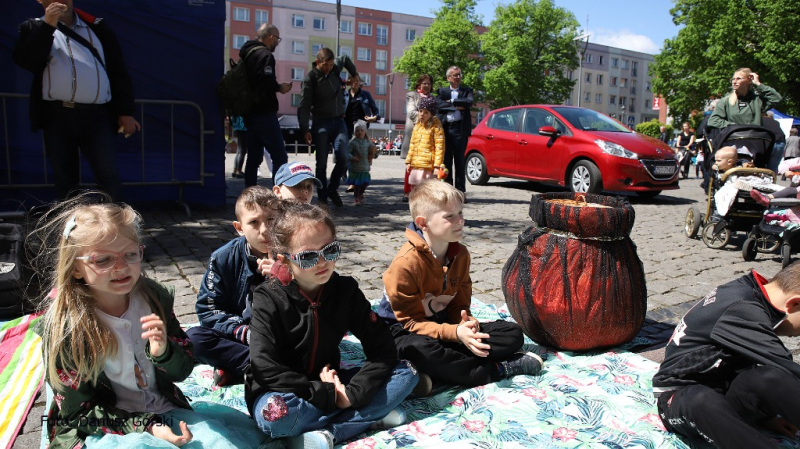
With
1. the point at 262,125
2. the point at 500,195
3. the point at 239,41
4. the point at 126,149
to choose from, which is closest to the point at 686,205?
the point at 500,195

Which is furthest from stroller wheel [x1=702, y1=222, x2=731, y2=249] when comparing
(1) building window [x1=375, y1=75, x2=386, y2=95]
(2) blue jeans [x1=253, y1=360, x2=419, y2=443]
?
(1) building window [x1=375, y1=75, x2=386, y2=95]

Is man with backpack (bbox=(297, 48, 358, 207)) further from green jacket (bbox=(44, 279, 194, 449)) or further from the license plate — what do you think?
green jacket (bbox=(44, 279, 194, 449))

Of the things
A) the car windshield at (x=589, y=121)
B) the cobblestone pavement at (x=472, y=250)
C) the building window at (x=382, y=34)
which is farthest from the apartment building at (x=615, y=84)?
the cobblestone pavement at (x=472, y=250)

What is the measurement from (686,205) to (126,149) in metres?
8.76

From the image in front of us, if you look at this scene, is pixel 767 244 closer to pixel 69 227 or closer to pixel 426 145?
pixel 426 145

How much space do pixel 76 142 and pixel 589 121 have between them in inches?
350

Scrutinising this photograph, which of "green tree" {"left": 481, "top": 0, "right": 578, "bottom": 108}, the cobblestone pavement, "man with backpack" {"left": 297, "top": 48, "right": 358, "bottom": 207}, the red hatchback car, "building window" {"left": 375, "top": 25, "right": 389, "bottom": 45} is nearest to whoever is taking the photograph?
the cobblestone pavement

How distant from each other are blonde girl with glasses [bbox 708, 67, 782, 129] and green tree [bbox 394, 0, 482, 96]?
38877mm

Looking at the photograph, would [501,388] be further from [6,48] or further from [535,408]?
[6,48]

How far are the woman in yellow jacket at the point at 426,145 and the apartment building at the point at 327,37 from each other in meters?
53.0

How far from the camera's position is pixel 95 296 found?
2244mm

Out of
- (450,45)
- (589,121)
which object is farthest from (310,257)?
(450,45)

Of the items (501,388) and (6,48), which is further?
(6,48)

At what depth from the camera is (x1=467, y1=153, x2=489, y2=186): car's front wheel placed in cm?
1320
